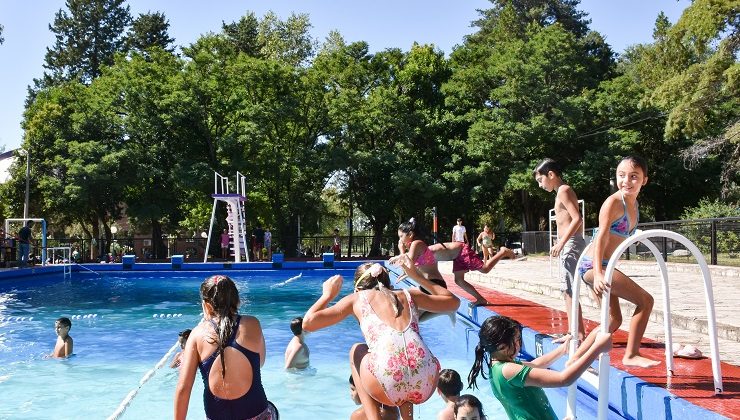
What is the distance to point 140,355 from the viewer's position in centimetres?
1060

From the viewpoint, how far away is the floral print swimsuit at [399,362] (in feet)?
12.5

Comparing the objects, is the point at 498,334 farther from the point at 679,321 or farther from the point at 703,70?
the point at 703,70

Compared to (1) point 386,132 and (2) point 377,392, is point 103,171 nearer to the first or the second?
(1) point 386,132

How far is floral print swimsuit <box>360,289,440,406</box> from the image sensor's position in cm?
381

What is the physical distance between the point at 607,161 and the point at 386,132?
40.3ft

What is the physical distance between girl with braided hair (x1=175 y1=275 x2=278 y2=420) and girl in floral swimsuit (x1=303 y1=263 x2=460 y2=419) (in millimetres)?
493

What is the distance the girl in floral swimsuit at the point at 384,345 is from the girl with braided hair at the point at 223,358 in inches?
19.4

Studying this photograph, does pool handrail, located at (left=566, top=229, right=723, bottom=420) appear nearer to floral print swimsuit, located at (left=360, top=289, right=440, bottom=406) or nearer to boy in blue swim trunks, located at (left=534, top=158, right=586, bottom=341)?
floral print swimsuit, located at (left=360, top=289, right=440, bottom=406)

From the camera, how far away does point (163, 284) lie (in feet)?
75.0

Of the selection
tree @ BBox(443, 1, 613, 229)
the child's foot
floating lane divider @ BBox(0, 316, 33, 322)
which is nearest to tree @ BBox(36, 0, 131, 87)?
tree @ BBox(443, 1, 613, 229)

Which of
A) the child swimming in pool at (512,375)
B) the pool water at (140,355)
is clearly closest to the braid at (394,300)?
the child swimming in pool at (512,375)

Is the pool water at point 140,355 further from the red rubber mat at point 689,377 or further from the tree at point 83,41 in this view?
the tree at point 83,41

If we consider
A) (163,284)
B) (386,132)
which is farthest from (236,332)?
(386,132)

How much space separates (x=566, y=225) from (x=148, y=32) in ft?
177
